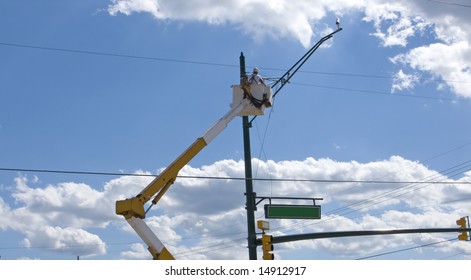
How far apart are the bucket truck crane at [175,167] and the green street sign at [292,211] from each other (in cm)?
380

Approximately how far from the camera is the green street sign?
22953mm

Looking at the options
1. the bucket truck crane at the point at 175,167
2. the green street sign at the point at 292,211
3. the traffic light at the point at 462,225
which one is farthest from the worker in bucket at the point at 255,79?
the traffic light at the point at 462,225

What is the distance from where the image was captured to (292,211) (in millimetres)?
23312

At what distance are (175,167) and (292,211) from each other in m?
5.45

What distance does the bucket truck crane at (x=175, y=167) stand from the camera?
19062mm

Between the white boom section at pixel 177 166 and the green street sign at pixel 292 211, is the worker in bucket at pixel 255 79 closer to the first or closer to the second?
the white boom section at pixel 177 166

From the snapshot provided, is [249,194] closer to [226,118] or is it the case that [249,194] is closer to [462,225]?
[226,118]

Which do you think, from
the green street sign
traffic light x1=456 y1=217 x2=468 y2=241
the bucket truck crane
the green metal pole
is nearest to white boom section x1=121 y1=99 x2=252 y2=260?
the bucket truck crane

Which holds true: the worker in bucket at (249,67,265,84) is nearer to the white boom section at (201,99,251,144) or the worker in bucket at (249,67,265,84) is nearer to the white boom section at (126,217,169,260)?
the white boom section at (201,99,251,144)

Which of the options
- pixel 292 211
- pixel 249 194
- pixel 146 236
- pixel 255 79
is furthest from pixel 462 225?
pixel 146 236

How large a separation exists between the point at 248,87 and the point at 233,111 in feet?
3.19
